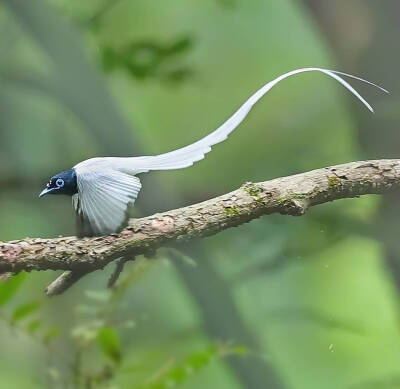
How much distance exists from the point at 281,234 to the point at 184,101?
0.20m

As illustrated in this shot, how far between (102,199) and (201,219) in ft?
0.17

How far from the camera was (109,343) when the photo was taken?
64 centimetres

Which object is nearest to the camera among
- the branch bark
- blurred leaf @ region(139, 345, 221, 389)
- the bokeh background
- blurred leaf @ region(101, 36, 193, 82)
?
the branch bark

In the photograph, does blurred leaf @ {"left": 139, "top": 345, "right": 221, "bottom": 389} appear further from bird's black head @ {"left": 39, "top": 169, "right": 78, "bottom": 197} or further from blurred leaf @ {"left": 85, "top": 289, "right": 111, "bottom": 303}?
bird's black head @ {"left": 39, "top": 169, "right": 78, "bottom": 197}

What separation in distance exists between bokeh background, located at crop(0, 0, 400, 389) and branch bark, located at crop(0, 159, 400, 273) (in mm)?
308

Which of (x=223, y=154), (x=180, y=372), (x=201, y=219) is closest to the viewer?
(x=201, y=219)

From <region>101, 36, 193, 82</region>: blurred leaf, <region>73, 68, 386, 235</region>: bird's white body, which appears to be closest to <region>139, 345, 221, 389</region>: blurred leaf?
<region>73, 68, 386, 235</region>: bird's white body

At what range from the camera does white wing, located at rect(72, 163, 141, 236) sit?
375mm

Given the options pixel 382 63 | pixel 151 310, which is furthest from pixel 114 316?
pixel 382 63

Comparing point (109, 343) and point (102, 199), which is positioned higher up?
point (102, 199)

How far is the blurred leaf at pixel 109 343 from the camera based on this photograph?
2.06ft

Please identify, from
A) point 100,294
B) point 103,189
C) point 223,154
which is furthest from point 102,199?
point 223,154

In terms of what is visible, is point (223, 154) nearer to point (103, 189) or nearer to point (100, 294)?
point (100, 294)

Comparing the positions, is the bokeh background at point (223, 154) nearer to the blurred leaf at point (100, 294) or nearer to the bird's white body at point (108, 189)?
the blurred leaf at point (100, 294)
